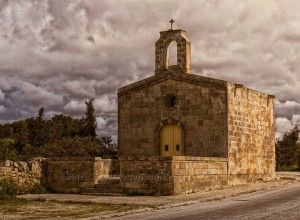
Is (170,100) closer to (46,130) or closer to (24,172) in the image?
(24,172)

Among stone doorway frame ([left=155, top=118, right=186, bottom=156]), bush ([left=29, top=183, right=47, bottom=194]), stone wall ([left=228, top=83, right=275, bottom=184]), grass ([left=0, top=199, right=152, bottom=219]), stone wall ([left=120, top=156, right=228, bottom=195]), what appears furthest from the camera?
stone doorway frame ([left=155, top=118, right=186, bottom=156])

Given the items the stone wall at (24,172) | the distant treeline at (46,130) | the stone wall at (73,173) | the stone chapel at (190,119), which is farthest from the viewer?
the distant treeline at (46,130)

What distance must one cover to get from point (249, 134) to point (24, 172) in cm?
1140

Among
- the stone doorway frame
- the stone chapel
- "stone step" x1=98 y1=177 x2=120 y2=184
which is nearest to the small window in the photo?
the stone chapel

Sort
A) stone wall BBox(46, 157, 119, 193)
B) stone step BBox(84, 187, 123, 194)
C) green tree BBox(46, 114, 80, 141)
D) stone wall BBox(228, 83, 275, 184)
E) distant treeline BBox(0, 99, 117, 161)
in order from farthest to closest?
green tree BBox(46, 114, 80, 141), distant treeline BBox(0, 99, 117, 161), stone wall BBox(228, 83, 275, 184), stone wall BBox(46, 157, 119, 193), stone step BBox(84, 187, 123, 194)

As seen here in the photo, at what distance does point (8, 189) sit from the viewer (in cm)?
1661

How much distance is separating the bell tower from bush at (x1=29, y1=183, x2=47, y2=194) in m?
8.55

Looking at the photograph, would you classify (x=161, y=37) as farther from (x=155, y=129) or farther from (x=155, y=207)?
(x=155, y=207)

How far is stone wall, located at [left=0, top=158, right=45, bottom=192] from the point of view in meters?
17.3

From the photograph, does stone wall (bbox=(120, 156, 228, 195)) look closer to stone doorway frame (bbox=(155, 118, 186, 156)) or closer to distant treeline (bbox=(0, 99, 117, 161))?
stone doorway frame (bbox=(155, 118, 186, 156))

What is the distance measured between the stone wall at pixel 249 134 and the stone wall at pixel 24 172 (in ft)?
27.3

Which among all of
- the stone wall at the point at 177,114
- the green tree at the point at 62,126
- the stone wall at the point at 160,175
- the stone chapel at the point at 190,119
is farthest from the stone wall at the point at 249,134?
the green tree at the point at 62,126

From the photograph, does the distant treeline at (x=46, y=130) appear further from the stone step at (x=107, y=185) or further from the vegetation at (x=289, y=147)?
the vegetation at (x=289, y=147)

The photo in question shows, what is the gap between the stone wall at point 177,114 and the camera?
73.2ft
